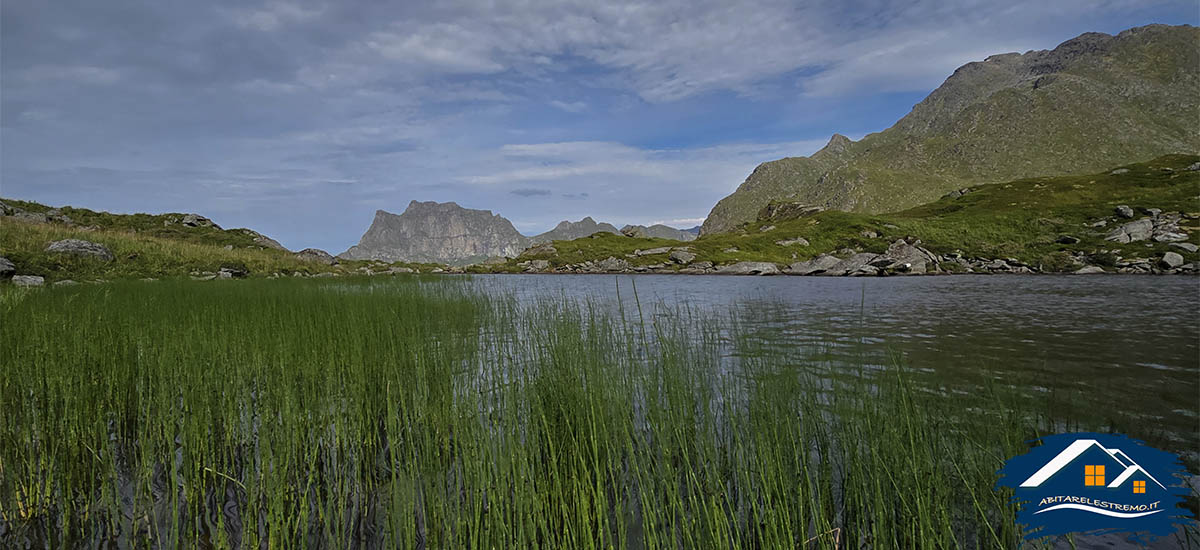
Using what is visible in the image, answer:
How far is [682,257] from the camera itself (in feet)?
185

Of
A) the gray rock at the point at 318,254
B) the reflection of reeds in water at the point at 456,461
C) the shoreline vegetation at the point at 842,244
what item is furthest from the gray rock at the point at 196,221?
the reflection of reeds in water at the point at 456,461

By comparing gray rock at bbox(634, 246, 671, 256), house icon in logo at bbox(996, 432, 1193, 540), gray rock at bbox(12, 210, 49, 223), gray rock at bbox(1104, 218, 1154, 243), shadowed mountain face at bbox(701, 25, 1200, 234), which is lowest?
house icon in logo at bbox(996, 432, 1193, 540)

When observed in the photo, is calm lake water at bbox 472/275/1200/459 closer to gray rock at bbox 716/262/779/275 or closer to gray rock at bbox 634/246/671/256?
gray rock at bbox 716/262/779/275

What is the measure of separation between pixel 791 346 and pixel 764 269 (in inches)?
1594

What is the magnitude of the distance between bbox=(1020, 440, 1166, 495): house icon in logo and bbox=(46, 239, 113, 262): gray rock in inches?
1053

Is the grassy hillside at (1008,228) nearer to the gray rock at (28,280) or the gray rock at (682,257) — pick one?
the gray rock at (682,257)

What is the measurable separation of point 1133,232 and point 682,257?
3726 cm

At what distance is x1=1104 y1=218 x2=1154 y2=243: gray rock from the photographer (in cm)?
3559

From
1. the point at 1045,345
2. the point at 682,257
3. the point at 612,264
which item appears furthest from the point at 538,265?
the point at 1045,345

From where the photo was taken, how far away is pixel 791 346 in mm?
8367

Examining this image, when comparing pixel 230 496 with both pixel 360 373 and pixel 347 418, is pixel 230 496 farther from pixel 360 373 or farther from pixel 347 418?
pixel 360 373

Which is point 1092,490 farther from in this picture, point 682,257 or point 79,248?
point 682,257

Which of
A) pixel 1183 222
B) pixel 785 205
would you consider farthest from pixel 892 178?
pixel 1183 222

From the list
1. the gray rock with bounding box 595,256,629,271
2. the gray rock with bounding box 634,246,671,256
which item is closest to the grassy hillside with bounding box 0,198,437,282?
the gray rock with bounding box 595,256,629,271
